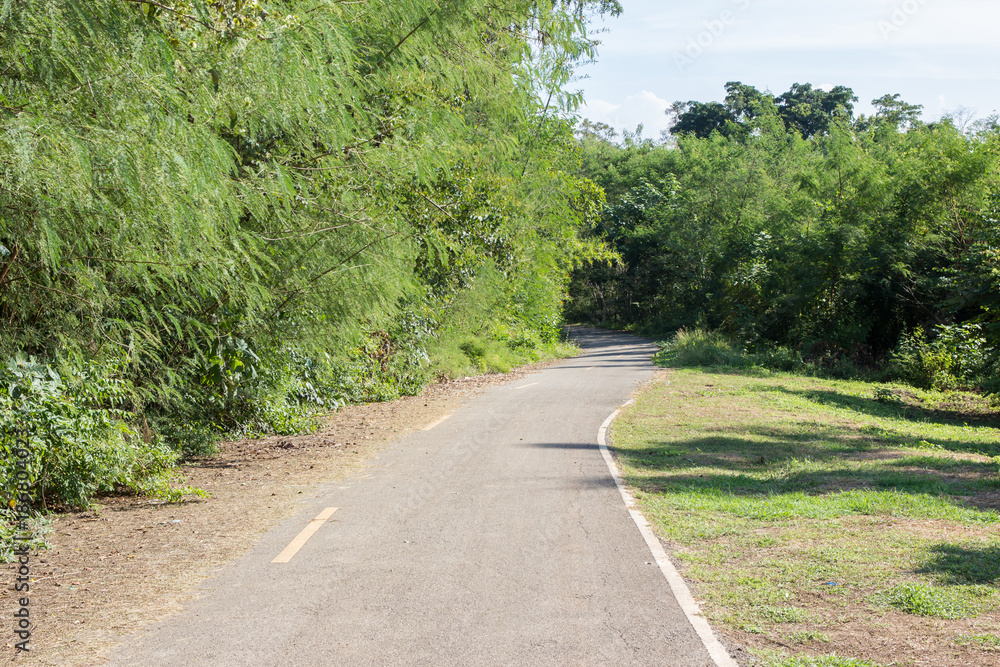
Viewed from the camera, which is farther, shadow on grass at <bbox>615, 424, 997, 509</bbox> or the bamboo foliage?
shadow on grass at <bbox>615, 424, 997, 509</bbox>

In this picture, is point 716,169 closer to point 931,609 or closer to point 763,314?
point 763,314

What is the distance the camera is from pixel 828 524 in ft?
24.8

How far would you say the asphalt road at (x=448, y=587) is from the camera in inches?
181

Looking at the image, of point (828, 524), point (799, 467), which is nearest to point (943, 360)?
point (799, 467)

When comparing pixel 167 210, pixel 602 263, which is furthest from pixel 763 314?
pixel 167 210

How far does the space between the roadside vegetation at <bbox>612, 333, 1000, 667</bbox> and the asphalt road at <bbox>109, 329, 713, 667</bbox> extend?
1.85 feet

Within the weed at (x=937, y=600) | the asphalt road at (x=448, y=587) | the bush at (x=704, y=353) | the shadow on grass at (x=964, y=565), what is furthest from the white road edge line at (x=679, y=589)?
the bush at (x=704, y=353)

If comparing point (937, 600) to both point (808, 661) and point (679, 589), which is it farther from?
point (679, 589)

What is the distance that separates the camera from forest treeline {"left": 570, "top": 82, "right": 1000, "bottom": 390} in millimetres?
23906

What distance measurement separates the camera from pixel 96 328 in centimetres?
784

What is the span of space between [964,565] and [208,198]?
274 inches

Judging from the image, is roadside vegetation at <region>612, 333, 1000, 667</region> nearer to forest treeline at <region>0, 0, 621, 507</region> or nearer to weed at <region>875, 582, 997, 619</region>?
weed at <region>875, 582, 997, 619</region>

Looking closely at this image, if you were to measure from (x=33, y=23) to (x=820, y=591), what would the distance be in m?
6.95

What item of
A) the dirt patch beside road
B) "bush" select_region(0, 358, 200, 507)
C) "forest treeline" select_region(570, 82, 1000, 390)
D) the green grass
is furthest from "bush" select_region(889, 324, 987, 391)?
"bush" select_region(0, 358, 200, 507)
